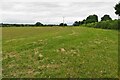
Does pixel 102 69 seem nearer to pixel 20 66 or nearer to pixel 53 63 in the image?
pixel 53 63

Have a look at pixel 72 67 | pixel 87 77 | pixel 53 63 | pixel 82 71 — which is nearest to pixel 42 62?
pixel 53 63

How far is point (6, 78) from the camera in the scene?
1190cm

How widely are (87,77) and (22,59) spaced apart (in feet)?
19.0

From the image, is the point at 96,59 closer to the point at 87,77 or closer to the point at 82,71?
the point at 82,71

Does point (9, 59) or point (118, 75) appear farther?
point (9, 59)

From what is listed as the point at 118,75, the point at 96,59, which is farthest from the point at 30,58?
the point at 118,75

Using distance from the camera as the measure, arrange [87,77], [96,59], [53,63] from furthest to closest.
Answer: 1. [96,59]
2. [53,63]
3. [87,77]

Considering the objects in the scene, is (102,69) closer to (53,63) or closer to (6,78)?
(53,63)

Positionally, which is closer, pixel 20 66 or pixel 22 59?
pixel 20 66

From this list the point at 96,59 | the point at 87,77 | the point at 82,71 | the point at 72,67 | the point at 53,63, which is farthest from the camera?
the point at 96,59

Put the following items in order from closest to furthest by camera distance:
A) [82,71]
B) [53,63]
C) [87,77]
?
[87,77] → [82,71] → [53,63]

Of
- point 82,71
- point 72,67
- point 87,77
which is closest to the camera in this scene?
point 87,77

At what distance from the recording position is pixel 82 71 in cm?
1280

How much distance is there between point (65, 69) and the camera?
13.3 meters
